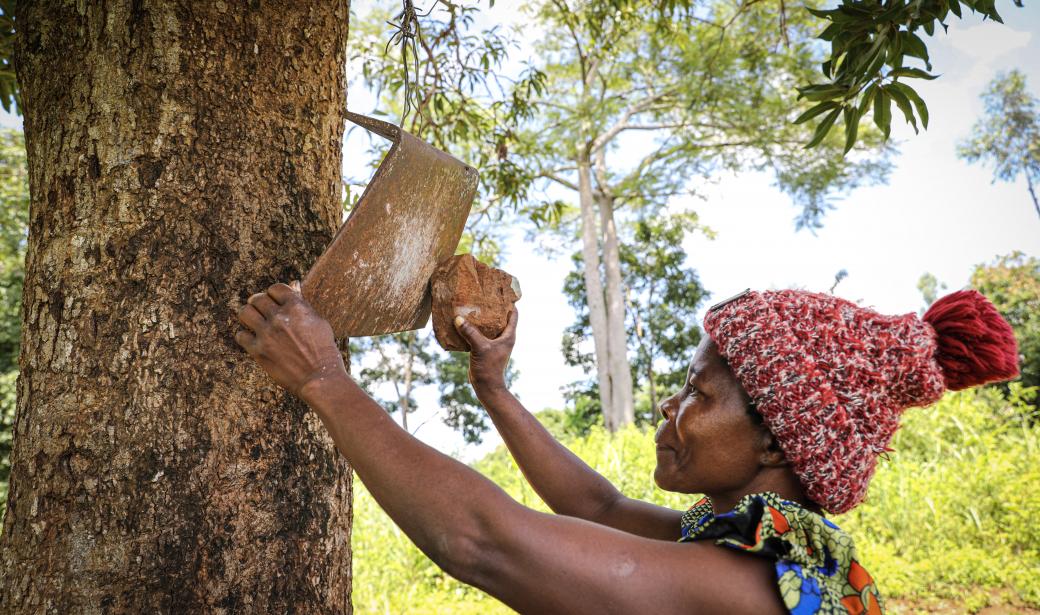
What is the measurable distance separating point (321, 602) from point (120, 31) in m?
1.28

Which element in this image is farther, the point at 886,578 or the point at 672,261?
the point at 672,261

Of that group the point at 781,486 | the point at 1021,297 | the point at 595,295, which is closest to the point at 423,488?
the point at 781,486

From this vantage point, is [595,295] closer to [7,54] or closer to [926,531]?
[926,531]

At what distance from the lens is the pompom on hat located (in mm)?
1249

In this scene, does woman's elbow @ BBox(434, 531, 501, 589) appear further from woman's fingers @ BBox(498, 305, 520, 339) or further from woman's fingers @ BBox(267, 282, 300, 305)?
woman's fingers @ BBox(498, 305, 520, 339)

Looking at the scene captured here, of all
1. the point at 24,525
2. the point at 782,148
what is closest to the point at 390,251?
the point at 24,525

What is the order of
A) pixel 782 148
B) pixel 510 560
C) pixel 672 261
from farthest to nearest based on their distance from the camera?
pixel 672 261, pixel 782 148, pixel 510 560

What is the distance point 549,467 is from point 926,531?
5494 mm

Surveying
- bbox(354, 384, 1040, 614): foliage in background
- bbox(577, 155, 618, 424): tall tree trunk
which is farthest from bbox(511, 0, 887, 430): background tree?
bbox(354, 384, 1040, 614): foliage in background

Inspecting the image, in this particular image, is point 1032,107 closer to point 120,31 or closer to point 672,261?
point 672,261

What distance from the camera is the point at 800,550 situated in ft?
3.66

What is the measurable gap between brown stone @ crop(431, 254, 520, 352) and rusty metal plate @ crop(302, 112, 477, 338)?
7 centimetres

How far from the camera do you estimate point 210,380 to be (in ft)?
4.49

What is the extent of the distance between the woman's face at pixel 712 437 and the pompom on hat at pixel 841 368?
52 millimetres
